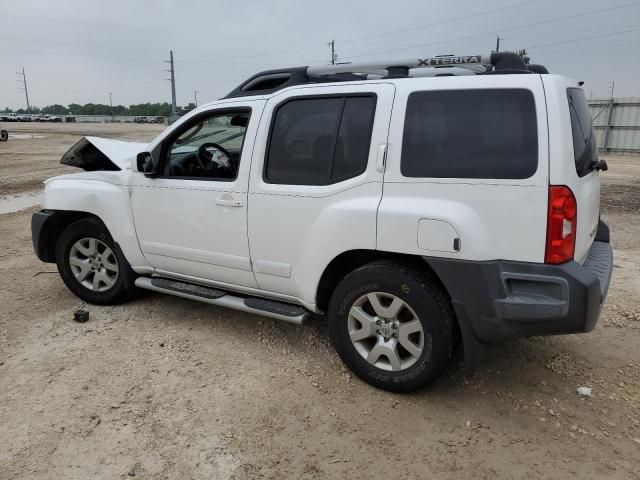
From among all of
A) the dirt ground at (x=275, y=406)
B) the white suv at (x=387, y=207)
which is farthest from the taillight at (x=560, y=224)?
the dirt ground at (x=275, y=406)

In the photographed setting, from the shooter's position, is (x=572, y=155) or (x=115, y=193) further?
(x=115, y=193)

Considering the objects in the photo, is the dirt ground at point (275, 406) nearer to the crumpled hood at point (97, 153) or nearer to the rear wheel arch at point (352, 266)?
the rear wheel arch at point (352, 266)

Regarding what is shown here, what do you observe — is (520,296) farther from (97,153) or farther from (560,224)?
(97,153)

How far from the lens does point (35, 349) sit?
3.94 m

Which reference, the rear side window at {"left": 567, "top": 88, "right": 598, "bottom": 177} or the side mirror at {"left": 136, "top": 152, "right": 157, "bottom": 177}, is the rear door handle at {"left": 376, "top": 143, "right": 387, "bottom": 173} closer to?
the rear side window at {"left": 567, "top": 88, "right": 598, "bottom": 177}

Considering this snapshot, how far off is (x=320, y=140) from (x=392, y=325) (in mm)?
1291

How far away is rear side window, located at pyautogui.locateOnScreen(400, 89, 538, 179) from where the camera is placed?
2.70 m

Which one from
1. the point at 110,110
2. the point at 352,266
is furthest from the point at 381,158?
the point at 110,110

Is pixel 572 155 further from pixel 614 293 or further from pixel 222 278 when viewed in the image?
pixel 614 293

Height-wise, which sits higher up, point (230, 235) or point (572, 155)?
point (572, 155)

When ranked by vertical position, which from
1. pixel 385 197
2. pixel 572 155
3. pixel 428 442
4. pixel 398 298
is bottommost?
pixel 428 442

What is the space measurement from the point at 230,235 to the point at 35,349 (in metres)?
1.77

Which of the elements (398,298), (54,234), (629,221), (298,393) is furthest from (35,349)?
(629,221)

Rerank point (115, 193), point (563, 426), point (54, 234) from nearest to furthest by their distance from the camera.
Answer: point (563, 426)
point (115, 193)
point (54, 234)
